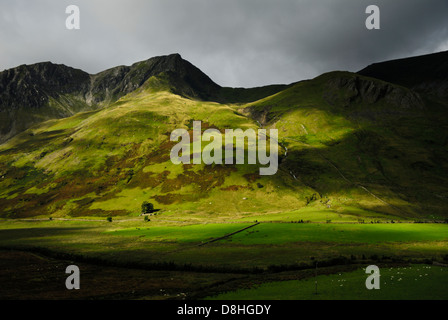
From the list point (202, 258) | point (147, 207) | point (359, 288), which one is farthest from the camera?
point (147, 207)

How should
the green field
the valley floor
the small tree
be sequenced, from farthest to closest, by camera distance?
the small tree → the valley floor → the green field

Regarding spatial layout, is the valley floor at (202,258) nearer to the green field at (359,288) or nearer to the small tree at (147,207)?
the green field at (359,288)

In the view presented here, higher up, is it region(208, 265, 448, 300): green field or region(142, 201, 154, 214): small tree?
region(142, 201, 154, 214): small tree

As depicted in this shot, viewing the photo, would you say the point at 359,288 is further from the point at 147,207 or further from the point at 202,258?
the point at 147,207

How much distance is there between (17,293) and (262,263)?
37761 mm

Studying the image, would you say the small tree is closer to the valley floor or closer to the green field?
the valley floor

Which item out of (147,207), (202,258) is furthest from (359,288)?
(147,207)

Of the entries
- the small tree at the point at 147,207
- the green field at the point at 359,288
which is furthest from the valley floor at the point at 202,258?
the small tree at the point at 147,207

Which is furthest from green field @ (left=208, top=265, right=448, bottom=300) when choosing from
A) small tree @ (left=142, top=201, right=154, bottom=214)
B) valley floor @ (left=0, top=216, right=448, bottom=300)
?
small tree @ (left=142, top=201, right=154, bottom=214)

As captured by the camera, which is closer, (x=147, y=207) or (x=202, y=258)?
(x=202, y=258)

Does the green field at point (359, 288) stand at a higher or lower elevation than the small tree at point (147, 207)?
lower
